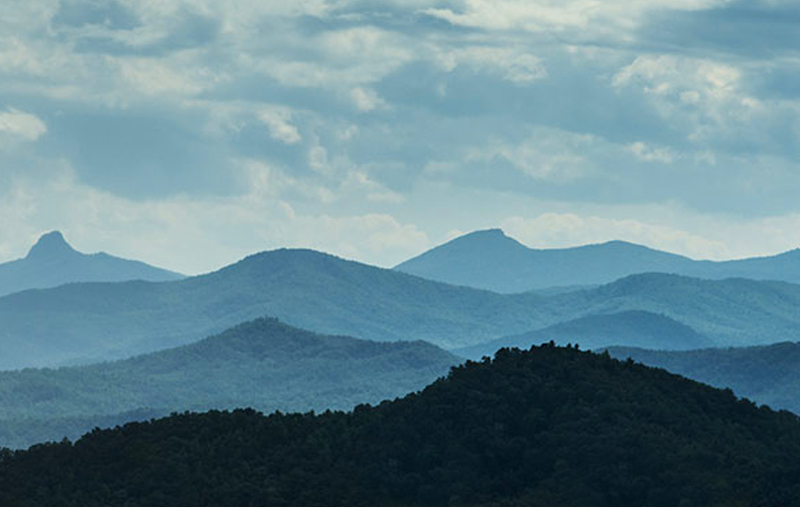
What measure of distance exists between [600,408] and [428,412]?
18.0 metres

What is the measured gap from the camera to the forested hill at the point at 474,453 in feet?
473

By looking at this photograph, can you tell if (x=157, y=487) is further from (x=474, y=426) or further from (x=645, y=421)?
(x=645, y=421)

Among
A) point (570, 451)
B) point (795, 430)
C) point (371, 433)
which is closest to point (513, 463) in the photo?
point (570, 451)

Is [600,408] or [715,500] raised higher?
[600,408]

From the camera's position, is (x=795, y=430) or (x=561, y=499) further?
(x=795, y=430)

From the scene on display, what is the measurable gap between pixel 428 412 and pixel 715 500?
1333 inches

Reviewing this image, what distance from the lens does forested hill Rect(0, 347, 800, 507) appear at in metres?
144

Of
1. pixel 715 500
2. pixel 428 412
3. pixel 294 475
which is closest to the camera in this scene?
pixel 715 500

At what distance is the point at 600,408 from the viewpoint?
516 ft

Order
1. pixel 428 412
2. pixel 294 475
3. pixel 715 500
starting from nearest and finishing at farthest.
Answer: pixel 715 500 < pixel 294 475 < pixel 428 412

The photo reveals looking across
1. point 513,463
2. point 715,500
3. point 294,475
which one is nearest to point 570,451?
point 513,463

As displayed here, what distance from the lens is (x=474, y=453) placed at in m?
152

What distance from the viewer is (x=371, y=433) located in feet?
530

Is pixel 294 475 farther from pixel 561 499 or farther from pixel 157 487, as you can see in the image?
pixel 561 499
